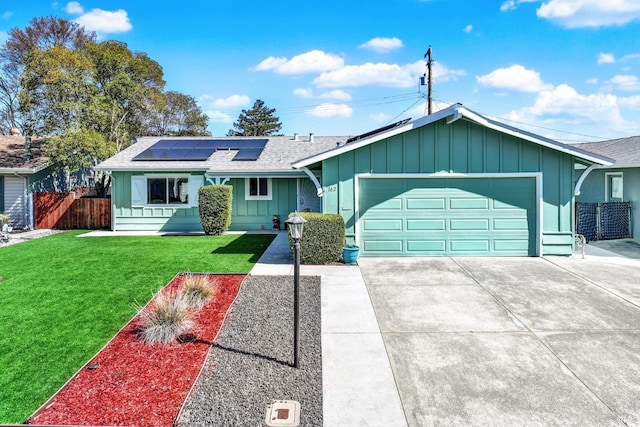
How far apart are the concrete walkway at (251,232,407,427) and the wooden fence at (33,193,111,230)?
13077 mm

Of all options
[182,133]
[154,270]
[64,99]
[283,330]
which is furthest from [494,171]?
[182,133]

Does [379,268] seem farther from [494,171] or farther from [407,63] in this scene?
[407,63]

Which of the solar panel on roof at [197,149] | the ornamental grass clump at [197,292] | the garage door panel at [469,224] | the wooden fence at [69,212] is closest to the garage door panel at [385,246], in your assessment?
the garage door panel at [469,224]

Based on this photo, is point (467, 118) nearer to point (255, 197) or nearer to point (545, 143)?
point (545, 143)

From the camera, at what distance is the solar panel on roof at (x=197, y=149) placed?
51.0 ft

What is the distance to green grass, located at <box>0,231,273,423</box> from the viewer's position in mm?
4059

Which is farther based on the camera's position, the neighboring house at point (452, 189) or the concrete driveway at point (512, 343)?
the neighboring house at point (452, 189)

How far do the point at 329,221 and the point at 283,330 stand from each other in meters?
4.07

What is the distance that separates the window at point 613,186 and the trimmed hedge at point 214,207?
14.5 m

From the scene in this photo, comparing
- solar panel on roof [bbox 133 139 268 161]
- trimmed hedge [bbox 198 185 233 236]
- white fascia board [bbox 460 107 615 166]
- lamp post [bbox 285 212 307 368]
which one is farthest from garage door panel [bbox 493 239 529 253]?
solar panel on roof [bbox 133 139 268 161]

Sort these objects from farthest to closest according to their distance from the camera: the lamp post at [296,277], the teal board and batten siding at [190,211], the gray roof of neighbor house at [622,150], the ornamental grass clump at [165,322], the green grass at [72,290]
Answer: the teal board and batten siding at [190,211]
the gray roof of neighbor house at [622,150]
the ornamental grass clump at [165,322]
the lamp post at [296,277]
the green grass at [72,290]

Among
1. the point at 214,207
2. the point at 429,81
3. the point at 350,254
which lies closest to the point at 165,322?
the point at 350,254

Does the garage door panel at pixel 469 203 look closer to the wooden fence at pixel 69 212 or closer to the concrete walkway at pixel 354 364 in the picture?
the concrete walkway at pixel 354 364

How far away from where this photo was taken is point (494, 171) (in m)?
9.61
